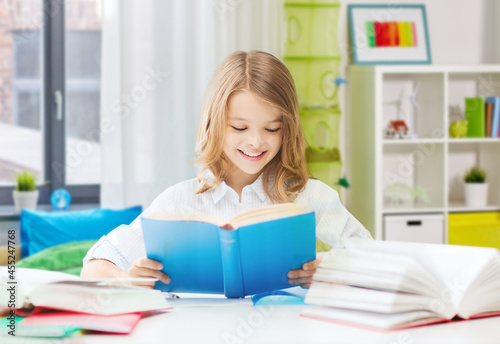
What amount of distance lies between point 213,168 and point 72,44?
7.09 ft

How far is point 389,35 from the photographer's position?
3303mm

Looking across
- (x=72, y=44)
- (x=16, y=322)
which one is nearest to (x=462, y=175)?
(x=72, y=44)

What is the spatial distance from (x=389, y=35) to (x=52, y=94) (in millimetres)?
1736

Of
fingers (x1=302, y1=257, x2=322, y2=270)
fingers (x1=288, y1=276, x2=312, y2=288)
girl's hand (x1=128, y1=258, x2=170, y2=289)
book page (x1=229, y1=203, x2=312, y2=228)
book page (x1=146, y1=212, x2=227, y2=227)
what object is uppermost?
book page (x1=229, y1=203, x2=312, y2=228)

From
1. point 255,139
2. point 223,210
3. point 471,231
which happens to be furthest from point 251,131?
point 471,231

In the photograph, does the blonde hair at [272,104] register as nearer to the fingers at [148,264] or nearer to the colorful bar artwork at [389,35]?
the fingers at [148,264]

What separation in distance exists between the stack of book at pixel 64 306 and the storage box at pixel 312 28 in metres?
2.28

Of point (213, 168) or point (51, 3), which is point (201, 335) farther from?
point (51, 3)

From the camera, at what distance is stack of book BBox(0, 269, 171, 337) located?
880 mm

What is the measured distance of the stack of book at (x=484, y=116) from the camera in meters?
3.21

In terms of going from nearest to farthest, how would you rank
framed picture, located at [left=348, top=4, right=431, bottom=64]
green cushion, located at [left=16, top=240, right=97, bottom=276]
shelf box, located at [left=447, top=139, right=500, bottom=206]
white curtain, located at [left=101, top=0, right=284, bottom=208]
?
green cushion, located at [left=16, top=240, right=97, bottom=276] < white curtain, located at [left=101, top=0, right=284, bottom=208] < framed picture, located at [left=348, top=4, right=431, bottom=64] < shelf box, located at [left=447, top=139, right=500, bottom=206]

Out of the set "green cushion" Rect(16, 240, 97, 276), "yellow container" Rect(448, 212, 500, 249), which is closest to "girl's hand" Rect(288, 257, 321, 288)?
"green cushion" Rect(16, 240, 97, 276)

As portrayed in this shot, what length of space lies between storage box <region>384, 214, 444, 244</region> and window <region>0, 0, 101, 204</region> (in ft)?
4.84

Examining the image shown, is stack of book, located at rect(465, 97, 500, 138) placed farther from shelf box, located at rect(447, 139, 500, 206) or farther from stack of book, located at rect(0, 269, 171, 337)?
stack of book, located at rect(0, 269, 171, 337)
